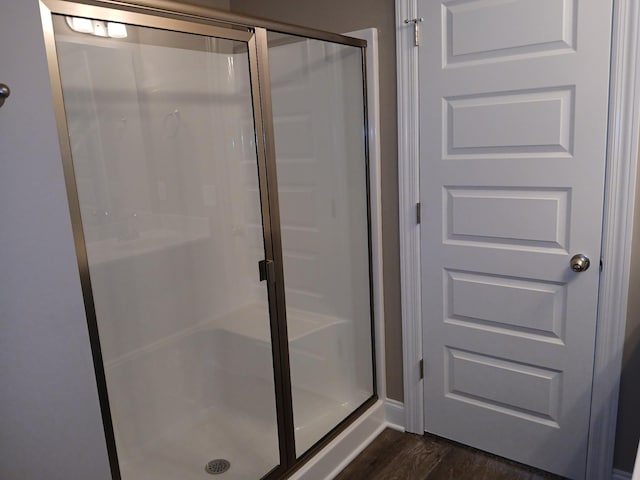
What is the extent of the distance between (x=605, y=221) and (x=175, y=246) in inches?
71.1

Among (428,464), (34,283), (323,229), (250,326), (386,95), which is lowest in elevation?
(428,464)

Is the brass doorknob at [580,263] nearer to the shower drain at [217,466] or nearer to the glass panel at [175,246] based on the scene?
the glass panel at [175,246]

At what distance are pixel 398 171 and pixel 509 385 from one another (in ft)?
3.46

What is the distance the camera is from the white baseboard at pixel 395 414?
8.19 feet

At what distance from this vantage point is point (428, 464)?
7.29 ft

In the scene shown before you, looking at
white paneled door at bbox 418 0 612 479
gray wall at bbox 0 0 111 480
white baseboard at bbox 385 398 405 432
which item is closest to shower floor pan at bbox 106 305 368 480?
white baseboard at bbox 385 398 405 432

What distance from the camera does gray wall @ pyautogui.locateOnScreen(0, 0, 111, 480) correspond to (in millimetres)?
1049

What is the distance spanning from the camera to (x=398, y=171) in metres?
A: 2.23

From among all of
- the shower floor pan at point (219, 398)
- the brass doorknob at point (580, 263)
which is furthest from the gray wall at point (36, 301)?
the brass doorknob at point (580, 263)

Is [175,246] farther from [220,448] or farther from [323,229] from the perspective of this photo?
[220,448]

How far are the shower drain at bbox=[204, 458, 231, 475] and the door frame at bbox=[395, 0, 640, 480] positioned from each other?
0.92m

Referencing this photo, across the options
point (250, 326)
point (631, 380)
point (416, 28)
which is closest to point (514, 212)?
point (631, 380)

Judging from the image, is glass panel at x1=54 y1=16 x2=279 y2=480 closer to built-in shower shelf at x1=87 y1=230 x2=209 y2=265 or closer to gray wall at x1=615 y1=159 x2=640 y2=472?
built-in shower shelf at x1=87 y1=230 x2=209 y2=265

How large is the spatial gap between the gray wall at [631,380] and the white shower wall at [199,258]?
111 cm
